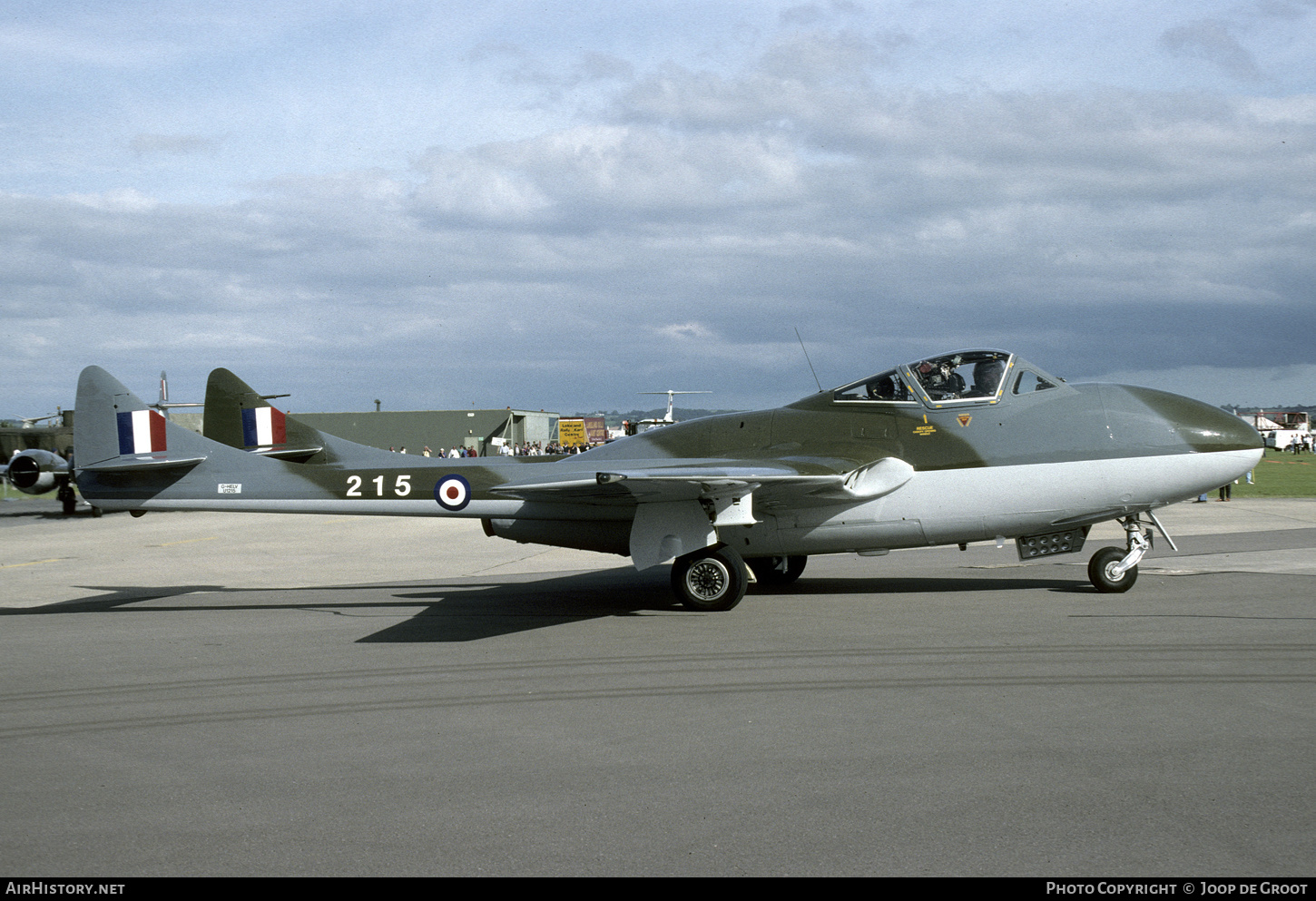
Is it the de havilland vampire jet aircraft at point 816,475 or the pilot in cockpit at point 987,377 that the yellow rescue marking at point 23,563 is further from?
the pilot in cockpit at point 987,377

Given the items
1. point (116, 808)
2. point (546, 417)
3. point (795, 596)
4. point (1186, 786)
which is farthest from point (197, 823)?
point (546, 417)

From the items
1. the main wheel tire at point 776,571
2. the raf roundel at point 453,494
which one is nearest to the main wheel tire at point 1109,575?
the main wheel tire at point 776,571

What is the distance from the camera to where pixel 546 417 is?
80562mm

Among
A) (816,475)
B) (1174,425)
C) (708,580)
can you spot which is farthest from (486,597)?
(1174,425)

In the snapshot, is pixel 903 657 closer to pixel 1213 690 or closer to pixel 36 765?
pixel 1213 690

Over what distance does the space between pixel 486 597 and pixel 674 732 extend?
6.93 metres

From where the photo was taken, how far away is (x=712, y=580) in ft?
36.7

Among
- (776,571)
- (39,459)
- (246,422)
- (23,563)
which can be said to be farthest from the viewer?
(39,459)

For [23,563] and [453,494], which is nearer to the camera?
[453,494]

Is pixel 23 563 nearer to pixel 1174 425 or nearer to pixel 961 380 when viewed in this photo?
pixel 961 380

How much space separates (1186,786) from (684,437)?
26.9 feet

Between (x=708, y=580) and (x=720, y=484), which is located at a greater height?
(x=720, y=484)

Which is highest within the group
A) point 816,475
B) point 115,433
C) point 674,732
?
point 115,433

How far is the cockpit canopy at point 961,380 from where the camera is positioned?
1160 centimetres
